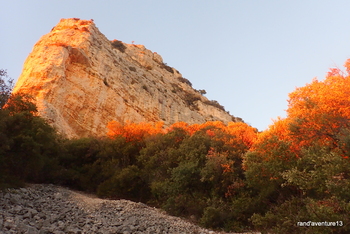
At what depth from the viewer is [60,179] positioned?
802 inches

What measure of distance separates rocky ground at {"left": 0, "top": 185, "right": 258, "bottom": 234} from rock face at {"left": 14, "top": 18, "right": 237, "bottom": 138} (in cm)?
1057

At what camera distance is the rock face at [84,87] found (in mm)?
25562

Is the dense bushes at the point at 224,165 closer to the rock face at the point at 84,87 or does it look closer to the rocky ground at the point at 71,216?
the rocky ground at the point at 71,216

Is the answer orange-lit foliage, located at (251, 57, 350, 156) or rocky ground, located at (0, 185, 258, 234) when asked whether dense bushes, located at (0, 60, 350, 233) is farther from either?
rocky ground, located at (0, 185, 258, 234)

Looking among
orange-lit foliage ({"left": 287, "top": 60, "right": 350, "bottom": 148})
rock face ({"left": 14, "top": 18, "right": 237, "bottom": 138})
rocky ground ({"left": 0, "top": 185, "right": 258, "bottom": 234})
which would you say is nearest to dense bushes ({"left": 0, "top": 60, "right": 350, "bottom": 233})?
orange-lit foliage ({"left": 287, "top": 60, "right": 350, "bottom": 148})

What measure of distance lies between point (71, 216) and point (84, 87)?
1895 centimetres

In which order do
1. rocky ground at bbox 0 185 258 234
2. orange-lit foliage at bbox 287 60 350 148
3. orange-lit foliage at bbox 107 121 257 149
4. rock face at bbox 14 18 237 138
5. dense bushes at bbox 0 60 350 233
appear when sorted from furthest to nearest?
rock face at bbox 14 18 237 138 < orange-lit foliage at bbox 107 121 257 149 < orange-lit foliage at bbox 287 60 350 148 < dense bushes at bbox 0 60 350 233 < rocky ground at bbox 0 185 258 234

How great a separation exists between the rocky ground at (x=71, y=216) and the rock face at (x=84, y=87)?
10566 mm

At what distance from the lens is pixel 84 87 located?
28.3 metres

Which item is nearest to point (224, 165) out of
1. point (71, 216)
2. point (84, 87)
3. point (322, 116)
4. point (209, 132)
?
point (209, 132)

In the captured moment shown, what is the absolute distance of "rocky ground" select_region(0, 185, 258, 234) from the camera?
366 inches

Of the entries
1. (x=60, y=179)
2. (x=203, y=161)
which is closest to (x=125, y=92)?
(x=60, y=179)

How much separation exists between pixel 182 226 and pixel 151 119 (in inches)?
848

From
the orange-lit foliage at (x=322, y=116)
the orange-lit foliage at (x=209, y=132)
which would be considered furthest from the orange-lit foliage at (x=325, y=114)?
the orange-lit foliage at (x=209, y=132)
